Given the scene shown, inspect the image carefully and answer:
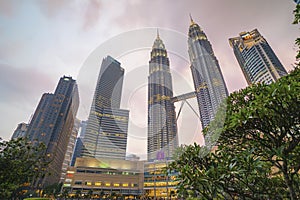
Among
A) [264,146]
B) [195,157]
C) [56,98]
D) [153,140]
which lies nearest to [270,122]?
[264,146]

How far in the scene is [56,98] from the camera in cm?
8481

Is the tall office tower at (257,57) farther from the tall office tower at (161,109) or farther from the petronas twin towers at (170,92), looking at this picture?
the tall office tower at (161,109)

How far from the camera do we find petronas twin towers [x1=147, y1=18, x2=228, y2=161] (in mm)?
89625

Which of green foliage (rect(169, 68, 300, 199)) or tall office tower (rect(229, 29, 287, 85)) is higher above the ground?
tall office tower (rect(229, 29, 287, 85))

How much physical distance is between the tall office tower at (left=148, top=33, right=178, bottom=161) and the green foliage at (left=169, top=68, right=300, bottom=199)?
82688mm

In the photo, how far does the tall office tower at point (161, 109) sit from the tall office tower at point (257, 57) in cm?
4400

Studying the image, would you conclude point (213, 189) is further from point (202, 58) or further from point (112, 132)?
point (202, 58)

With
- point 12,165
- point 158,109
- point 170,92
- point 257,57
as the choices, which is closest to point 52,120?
point 158,109

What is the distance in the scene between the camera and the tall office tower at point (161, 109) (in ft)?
308

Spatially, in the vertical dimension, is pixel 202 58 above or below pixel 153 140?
above

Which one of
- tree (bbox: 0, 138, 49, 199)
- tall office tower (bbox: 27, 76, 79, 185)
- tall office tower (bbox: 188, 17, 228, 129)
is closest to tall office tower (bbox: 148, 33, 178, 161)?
tall office tower (bbox: 188, 17, 228, 129)

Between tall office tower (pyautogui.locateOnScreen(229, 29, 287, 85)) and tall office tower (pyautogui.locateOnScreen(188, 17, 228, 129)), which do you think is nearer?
tall office tower (pyautogui.locateOnScreen(229, 29, 287, 85))

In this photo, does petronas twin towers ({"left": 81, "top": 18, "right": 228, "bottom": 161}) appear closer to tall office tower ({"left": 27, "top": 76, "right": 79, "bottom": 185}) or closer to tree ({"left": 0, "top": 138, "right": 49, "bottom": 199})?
tall office tower ({"left": 27, "top": 76, "right": 79, "bottom": 185})

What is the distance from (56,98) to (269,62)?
358 feet
